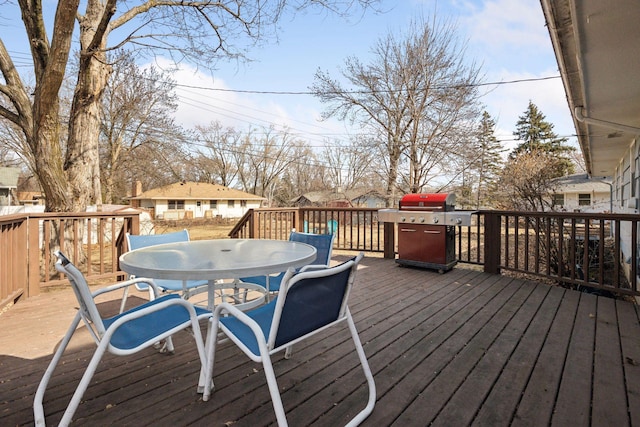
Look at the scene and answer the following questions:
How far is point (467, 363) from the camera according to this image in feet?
6.80

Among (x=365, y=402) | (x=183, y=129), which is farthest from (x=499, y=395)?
(x=183, y=129)

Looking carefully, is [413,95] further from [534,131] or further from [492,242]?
[534,131]

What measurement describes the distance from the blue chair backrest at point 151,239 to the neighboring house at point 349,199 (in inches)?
397

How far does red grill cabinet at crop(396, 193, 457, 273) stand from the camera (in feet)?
14.6

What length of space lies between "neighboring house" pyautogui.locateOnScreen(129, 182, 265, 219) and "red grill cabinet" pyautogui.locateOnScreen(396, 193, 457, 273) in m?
22.7

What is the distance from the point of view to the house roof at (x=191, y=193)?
25094 mm

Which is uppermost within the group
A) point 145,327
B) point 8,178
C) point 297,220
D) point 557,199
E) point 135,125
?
point 135,125

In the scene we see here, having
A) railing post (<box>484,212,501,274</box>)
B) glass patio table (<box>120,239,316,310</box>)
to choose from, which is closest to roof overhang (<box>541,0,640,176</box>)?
railing post (<box>484,212,501,274</box>)

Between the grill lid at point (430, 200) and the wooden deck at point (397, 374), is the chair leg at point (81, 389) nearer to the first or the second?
the wooden deck at point (397, 374)

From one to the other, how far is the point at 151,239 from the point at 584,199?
22.4 meters

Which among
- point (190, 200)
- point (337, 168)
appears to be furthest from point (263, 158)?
point (337, 168)

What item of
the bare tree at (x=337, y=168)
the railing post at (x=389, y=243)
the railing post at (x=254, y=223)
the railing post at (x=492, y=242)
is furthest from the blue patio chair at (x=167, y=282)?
the bare tree at (x=337, y=168)

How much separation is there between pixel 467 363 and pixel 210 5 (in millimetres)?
6538

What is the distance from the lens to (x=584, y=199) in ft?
59.9
